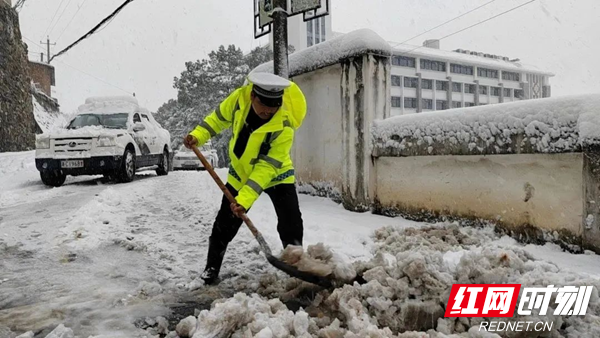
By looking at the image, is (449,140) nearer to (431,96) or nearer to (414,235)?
(414,235)

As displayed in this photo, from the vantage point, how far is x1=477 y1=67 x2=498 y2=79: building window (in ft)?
171

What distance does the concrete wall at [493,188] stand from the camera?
13.9ft

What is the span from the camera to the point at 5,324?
2.71 m

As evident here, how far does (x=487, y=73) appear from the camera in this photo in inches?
2077

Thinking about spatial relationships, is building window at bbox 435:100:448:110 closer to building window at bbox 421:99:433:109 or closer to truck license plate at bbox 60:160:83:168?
building window at bbox 421:99:433:109

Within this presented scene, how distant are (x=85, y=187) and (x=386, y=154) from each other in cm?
664

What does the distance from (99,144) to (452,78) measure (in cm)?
4741

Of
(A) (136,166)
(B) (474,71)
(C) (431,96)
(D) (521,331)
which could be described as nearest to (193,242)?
(D) (521,331)

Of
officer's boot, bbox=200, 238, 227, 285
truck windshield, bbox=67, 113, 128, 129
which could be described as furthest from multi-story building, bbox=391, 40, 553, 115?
officer's boot, bbox=200, 238, 227, 285

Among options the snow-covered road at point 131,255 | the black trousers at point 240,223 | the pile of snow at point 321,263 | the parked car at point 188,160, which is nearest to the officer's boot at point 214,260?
the black trousers at point 240,223

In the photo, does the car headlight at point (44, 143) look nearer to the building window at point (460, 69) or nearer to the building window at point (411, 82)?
the building window at point (411, 82)

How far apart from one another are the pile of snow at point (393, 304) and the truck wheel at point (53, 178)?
26.6 feet

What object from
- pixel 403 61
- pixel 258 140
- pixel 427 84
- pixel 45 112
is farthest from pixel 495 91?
pixel 258 140

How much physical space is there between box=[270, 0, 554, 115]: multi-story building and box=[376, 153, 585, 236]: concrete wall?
41.5 m
